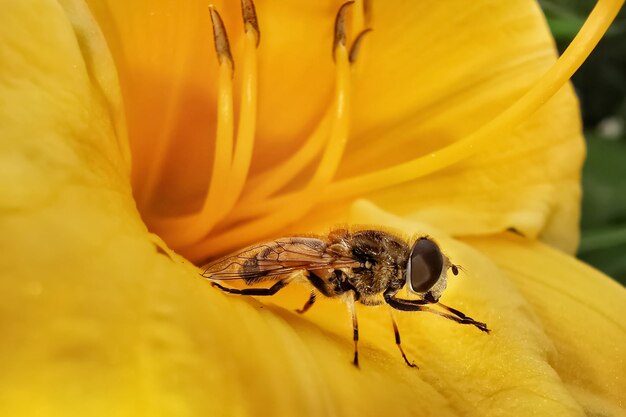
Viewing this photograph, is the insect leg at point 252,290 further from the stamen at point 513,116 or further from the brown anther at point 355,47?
the brown anther at point 355,47

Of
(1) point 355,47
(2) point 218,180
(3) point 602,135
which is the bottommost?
(3) point 602,135

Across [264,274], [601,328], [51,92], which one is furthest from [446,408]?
[51,92]

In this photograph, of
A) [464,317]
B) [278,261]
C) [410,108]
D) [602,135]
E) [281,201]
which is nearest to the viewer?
[278,261]

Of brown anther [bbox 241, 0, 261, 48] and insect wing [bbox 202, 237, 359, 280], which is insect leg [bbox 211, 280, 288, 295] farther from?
brown anther [bbox 241, 0, 261, 48]

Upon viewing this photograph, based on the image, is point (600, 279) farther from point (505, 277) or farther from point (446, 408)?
point (446, 408)

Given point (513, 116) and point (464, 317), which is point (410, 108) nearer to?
point (513, 116)

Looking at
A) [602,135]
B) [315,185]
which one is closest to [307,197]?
[315,185]
